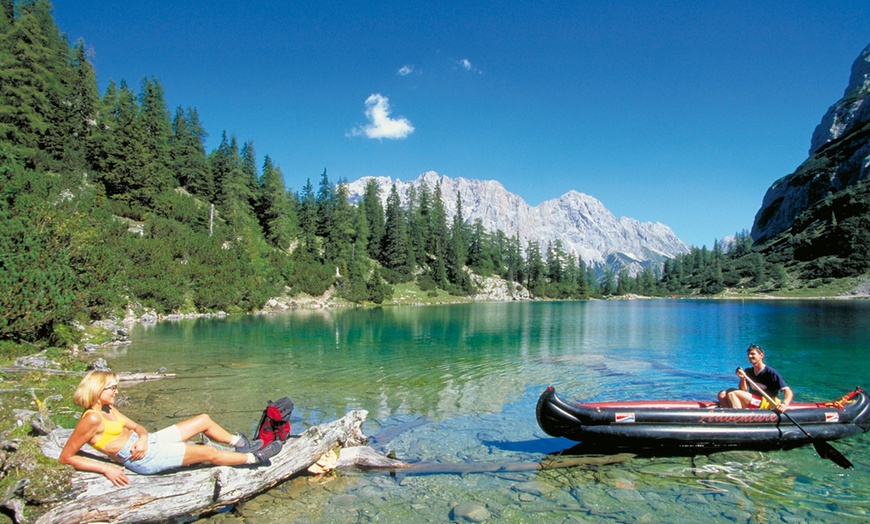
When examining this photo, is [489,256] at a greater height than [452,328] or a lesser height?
greater

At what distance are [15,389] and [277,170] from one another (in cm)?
8454

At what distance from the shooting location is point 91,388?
596cm

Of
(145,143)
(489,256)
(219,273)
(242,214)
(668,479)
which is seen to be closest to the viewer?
(668,479)

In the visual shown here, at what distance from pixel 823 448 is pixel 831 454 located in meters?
0.28

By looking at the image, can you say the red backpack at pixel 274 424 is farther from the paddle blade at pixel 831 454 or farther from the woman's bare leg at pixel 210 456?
the paddle blade at pixel 831 454

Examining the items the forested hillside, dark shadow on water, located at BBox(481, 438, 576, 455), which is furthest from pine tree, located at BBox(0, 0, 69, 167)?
dark shadow on water, located at BBox(481, 438, 576, 455)

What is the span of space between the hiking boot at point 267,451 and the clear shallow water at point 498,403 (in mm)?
859

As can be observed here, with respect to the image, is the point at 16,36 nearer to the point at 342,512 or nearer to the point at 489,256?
the point at 342,512

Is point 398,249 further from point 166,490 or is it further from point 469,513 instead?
point 166,490

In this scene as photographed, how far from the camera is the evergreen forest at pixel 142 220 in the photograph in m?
20.4

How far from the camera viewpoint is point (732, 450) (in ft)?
34.9

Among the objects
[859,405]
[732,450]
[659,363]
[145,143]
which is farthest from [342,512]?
[145,143]

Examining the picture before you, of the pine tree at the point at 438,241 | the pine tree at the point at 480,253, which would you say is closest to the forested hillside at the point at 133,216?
the pine tree at the point at 438,241

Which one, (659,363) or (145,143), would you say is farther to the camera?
(145,143)
